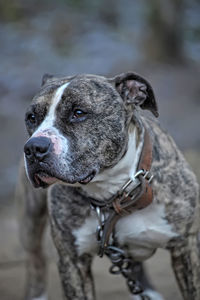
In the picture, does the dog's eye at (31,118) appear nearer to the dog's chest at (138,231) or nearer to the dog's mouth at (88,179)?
the dog's mouth at (88,179)

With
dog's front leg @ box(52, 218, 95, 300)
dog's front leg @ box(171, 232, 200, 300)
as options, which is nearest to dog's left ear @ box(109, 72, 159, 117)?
dog's front leg @ box(171, 232, 200, 300)

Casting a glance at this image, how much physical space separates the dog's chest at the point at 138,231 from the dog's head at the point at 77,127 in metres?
0.39

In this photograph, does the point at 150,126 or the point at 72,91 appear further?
the point at 150,126

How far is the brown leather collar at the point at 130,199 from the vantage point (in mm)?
3588

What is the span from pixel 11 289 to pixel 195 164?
10.7 feet

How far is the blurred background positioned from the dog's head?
1.87 meters

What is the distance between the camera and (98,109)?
3.50m

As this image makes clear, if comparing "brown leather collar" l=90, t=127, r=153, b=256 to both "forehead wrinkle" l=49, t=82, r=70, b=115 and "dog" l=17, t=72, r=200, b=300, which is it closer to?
"dog" l=17, t=72, r=200, b=300

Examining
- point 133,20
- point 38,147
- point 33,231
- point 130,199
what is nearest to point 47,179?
point 38,147

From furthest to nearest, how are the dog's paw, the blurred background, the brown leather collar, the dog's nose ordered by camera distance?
the blurred background, the dog's paw, the brown leather collar, the dog's nose

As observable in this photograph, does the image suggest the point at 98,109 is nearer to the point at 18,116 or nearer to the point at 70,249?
the point at 70,249

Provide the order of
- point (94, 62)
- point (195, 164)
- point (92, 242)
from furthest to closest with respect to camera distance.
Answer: point (94, 62) < point (195, 164) < point (92, 242)

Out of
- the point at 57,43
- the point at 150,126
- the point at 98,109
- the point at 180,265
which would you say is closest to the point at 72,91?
the point at 98,109

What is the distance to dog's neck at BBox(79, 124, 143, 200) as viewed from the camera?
11.8 feet
